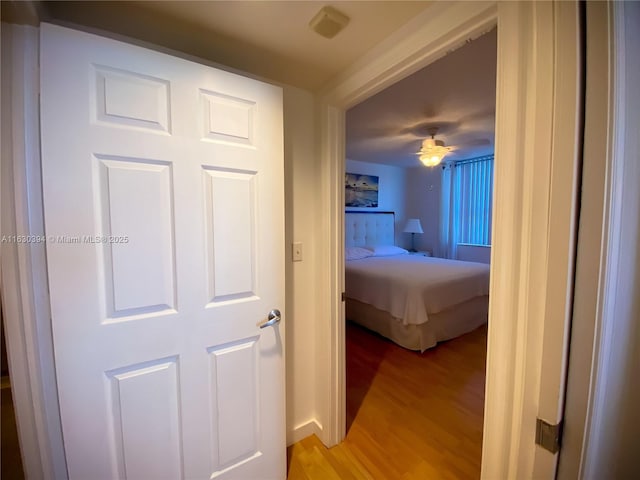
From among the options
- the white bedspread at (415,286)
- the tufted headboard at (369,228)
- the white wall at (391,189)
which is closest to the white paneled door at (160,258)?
the white bedspread at (415,286)

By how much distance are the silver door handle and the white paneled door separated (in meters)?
0.02

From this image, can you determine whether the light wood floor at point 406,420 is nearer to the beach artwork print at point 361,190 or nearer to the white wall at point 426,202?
the beach artwork print at point 361,190

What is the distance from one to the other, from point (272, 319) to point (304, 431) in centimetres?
92

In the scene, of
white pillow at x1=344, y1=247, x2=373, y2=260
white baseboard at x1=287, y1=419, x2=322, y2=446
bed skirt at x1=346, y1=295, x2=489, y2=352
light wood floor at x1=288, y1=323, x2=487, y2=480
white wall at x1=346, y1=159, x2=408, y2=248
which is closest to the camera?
light wood floor at x1=288, y1=323, x2=487, y2=480

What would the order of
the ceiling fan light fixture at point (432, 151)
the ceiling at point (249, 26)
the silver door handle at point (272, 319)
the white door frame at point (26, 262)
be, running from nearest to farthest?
the white door frame at point (26, 262)
the ceiling at point (249, 26)
the silver door handle at point (272, 319)
the ceiling fan light fixture at point (432, 151)

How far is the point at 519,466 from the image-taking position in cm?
70

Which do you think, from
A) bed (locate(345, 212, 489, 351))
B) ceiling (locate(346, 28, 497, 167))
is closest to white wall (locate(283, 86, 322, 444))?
ceiling (locate(346, 28, 497, 167))

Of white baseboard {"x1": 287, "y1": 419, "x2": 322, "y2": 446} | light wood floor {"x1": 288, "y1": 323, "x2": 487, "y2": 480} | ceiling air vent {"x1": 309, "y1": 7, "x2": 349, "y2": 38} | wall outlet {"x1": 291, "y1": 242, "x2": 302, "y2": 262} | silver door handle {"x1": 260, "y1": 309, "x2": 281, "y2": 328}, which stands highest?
ceiling air vent {"x1": 309, "y1": 7, "x2": 349, "y2": 38}

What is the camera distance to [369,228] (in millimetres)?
4848

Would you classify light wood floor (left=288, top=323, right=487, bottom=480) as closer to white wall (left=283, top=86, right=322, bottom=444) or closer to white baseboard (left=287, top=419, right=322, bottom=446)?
white baseboard (left=287, top=419, right=322, bottom=446)

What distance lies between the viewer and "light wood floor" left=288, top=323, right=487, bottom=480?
1430mm

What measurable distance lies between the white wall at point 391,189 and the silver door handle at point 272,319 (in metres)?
3.59

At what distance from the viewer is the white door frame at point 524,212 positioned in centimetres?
59

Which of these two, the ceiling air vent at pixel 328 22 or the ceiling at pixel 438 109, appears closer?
the ceiling air vent at pixel 328 22
